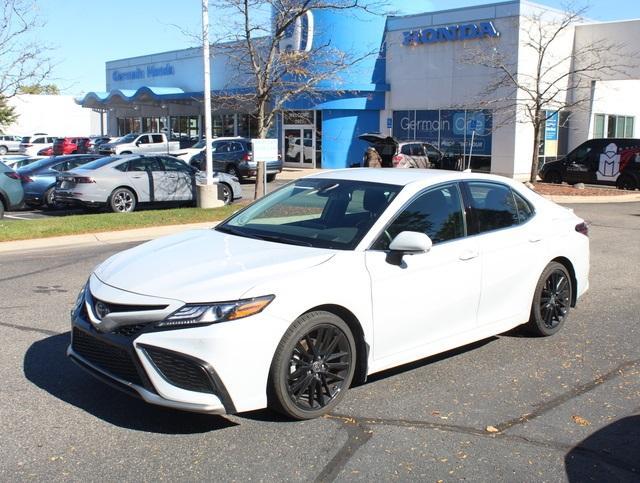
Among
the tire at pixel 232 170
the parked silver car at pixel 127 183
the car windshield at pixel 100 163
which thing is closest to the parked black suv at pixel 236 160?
the tire at pixel 232 170

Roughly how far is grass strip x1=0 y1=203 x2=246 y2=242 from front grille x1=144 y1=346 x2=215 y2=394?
936 centimetres

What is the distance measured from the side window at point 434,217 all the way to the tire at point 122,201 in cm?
1234

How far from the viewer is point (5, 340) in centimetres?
577

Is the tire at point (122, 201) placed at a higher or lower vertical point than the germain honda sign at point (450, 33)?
lower

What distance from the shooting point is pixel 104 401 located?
4488 millimetres

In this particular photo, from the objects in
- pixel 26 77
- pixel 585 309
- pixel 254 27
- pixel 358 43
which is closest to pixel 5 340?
pixel 585 309

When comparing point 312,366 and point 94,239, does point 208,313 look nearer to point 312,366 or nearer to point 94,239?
point 312,366

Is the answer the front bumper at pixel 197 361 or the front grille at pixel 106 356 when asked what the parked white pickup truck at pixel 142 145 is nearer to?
the front grille at pixel 106 356

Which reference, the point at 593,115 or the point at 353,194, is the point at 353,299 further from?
the point at 593,115

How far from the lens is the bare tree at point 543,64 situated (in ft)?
92.7

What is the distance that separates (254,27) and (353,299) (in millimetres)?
12522

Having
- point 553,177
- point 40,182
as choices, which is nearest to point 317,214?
point 40,182

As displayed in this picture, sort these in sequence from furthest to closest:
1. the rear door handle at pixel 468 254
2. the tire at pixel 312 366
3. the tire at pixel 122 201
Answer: the tire at pixel 122 201 → the rear door handle at pixel 468 254 → the tire at pixel 312 366

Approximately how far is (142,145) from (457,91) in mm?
16764
